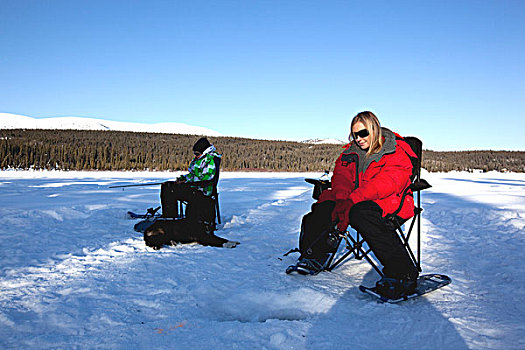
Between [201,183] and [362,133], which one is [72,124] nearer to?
[201,183]

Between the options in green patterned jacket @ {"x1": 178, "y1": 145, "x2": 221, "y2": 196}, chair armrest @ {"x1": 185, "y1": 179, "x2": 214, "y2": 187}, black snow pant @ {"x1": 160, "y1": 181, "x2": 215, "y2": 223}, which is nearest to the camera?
black snow pant @ {"x1": 160, "y1": 181, "x2": 215, "y2": 223}

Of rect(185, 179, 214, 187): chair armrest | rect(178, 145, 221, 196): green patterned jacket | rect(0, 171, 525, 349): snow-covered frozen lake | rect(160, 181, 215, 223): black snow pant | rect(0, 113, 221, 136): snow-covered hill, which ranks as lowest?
rect(0, 171, 525, 349): snow-covered frozen lake

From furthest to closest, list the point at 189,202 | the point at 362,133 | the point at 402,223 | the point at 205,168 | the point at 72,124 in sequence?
the point at 72,124
the point at 205,168
the point at 189,202
the point at 402,223
the point at 362,133

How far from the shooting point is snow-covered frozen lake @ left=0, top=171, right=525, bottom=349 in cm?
209

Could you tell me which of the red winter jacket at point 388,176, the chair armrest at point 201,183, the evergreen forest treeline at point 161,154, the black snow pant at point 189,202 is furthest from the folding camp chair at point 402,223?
the evergreen forest treeline at point 161,154

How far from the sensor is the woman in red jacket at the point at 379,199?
2.73 meters

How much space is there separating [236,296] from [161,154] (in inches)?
780

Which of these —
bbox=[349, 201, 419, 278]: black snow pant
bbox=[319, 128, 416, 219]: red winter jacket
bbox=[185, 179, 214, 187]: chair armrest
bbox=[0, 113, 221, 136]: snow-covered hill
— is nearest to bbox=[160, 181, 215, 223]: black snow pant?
bbox=[185, 179, 214, 187]: chair armrest

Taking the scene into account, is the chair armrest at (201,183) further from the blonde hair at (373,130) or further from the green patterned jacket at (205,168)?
the blonde hair at (373,130)

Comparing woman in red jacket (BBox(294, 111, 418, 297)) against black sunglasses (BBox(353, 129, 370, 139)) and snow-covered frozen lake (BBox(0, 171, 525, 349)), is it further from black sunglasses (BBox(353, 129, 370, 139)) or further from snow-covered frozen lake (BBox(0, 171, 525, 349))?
snow-covered frozen lake (BBox(0, 171, 525, 349))

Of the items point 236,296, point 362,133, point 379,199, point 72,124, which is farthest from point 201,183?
point 72,124

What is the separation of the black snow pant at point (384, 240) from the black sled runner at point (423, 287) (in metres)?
0.14

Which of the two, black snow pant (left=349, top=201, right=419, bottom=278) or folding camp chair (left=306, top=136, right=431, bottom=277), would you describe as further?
folding camp chair (left=306, top=136, right=431, bottom=277)

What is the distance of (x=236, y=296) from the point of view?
2756 mm
